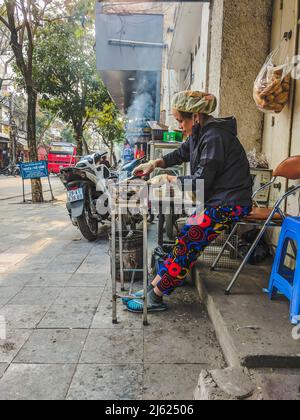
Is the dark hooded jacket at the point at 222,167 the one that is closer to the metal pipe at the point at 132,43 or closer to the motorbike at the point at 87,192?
the motorbike at the point at 87,192

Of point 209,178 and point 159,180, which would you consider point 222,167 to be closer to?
point 209,178

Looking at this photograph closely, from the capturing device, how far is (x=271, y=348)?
219cm

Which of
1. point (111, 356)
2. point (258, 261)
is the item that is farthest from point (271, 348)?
point (258, 261)

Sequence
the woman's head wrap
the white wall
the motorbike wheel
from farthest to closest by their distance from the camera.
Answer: the white wall, the motorbike wheel, the woman's head wrap

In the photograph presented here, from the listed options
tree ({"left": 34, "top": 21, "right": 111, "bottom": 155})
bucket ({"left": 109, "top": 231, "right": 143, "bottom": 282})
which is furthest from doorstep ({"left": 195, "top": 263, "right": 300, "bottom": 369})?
tree ({"left": 34, "top": 21, "right": 111, "bottom": 155})

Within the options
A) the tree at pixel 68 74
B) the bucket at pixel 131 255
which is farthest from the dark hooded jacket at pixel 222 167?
the tree at pixel 68 74

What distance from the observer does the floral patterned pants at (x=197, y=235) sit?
114 inches

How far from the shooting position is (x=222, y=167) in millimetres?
2859

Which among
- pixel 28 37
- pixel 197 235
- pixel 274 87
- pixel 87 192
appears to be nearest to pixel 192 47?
pixel 28 37

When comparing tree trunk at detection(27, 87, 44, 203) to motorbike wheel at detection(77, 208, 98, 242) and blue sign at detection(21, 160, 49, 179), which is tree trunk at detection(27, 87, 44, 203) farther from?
motorbike wheel at detection(77, 208, 98, 242)

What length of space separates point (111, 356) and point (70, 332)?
49 cm

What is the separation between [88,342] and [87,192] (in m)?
3.73

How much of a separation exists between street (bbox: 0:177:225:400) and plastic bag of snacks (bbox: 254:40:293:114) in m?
2.04

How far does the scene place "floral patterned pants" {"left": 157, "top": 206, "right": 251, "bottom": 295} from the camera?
2898 mm
